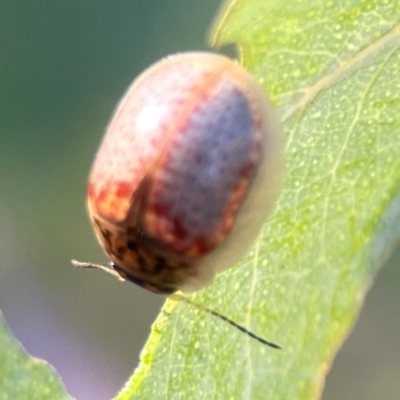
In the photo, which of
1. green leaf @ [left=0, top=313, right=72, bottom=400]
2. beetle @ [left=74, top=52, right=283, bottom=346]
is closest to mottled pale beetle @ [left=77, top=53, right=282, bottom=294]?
beetle @ [left=74, top=52, right=283, bottom=346]

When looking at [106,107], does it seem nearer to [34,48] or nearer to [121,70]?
[121,70]

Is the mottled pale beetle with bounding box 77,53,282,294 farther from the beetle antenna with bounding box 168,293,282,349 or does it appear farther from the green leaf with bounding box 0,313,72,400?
the green leaf with bounding box 0,313,72,400

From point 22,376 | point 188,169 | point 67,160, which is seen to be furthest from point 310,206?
point 67,160

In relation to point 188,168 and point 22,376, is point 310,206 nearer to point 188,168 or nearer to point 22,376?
point 188,168

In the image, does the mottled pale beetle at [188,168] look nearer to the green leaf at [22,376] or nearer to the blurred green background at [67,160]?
the green leaf at [22,376]

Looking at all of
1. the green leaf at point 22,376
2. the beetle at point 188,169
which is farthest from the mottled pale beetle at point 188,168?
the green leaf at point 22,376
